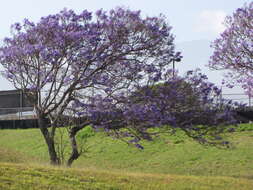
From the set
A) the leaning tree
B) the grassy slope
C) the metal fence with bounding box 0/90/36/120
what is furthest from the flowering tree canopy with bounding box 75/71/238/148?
the metal fence with bounding box 0/90/36/120

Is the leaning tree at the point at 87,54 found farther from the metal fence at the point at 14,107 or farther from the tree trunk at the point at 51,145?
the metal fence at the point at 14,107

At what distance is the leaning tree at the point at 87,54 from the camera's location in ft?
48.8

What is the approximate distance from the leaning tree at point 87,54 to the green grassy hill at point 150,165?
9.14ft

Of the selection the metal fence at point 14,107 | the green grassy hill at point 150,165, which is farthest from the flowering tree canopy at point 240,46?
the metal fence at point 14,107

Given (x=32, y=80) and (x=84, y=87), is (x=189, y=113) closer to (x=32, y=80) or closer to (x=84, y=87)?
(x=84, y=87)

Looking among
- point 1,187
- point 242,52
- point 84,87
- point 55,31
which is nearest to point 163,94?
point 84,87

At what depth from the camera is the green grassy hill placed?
11.2 meters

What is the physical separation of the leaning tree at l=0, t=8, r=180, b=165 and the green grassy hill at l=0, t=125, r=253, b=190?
2.79 metres

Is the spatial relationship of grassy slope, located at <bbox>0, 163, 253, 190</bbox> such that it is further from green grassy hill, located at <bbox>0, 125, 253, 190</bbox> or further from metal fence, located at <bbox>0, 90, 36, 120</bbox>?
metal fence, located at <bbox>0, 90, 36, 120</bbox>

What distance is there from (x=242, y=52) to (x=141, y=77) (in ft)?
19.9

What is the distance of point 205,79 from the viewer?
51.4ft

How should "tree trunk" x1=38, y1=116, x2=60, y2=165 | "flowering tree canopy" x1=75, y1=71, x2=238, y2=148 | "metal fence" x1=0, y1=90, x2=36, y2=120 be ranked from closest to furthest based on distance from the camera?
"flowering tree canopy" x1=75, y1=71, x2=238, y2=148 → "tree trunk" x1=38, y1=116, x2=60, y2=165 → "metal fence" x1=0, y1=90, x2=36, y2=120

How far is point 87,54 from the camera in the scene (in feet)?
48.7

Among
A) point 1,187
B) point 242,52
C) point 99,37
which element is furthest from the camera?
point 242,52
